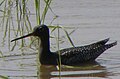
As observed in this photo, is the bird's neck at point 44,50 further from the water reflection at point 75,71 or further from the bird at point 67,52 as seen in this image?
the water reflection at point 75,71

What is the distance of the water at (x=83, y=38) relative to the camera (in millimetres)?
9484

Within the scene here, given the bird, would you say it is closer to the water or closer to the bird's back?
the bird's back

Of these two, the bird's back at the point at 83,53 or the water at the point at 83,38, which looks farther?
the bird's back at the point at 83,53

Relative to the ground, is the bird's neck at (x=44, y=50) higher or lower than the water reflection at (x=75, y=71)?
higher

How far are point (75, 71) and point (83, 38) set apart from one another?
2022 millimetres

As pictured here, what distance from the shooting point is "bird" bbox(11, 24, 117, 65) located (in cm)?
1031

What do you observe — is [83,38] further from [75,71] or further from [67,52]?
[75,71]

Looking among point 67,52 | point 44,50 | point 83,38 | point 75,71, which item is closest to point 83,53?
point 67,52

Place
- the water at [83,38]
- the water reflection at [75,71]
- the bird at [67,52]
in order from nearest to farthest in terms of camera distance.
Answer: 1. the water reflection at [75,71]
2. the water at [83,38]
3. the bird at [67,52]

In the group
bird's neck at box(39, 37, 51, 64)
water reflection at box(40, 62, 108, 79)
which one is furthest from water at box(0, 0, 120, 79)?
bird's neck at box(39, 37, 51, 64)

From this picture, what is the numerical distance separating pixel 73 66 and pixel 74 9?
4050 mm

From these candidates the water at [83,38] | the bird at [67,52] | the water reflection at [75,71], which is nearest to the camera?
the water reflection at [75,71]

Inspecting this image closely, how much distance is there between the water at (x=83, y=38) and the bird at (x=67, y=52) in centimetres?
14

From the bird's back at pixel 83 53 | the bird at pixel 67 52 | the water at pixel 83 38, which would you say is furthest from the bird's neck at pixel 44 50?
the bird's back at pixel 83 53
